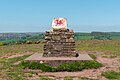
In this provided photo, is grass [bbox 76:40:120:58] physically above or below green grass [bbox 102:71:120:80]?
below

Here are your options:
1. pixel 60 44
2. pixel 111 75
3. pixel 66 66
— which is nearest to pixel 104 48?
pixel 60 44

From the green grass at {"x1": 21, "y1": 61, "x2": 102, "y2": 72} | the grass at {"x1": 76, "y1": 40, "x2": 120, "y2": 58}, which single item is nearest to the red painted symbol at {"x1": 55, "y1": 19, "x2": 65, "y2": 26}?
the green grass at {"x1": 21, "y1": 61, "x2": 102, "y2": 72}

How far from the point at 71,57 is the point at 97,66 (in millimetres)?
2711

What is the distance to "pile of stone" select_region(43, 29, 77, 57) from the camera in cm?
2077

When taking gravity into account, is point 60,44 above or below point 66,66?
above

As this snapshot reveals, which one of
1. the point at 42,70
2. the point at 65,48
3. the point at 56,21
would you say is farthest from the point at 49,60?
the point at 56,21

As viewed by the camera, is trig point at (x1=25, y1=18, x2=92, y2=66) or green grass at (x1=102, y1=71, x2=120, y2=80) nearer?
green grass at (x1=102, y1=71, x2=120, y2=80)

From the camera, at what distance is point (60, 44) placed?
20.9m

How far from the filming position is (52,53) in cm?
2089

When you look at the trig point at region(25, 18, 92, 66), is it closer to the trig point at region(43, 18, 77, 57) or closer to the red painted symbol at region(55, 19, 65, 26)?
the trig point at region(43, 18, 77, 57)

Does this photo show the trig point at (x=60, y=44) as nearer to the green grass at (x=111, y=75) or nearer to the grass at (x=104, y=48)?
the green grass at (x=111, y=75)

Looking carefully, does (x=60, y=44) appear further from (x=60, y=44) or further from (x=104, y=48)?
(x=104, y=48)

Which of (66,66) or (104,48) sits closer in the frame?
(66,66)

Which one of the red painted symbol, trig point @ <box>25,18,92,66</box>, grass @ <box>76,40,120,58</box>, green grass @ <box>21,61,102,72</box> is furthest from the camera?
grass @ <box>76,40,120,58</box>
